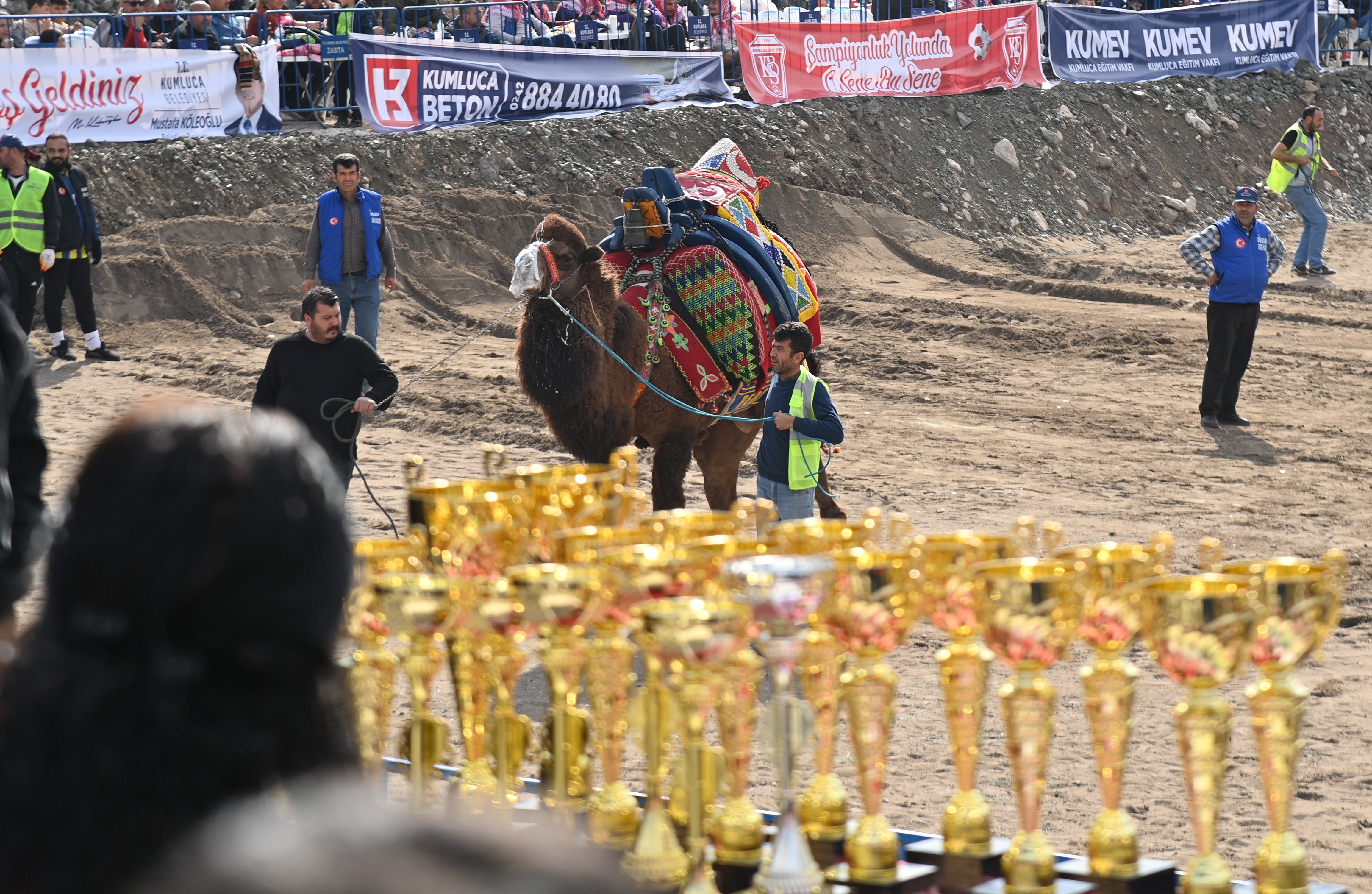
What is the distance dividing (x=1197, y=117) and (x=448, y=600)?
2412 centimetres

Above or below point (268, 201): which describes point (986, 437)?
below

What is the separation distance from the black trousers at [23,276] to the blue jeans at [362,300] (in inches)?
118

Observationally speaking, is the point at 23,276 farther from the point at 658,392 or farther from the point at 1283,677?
the point at 1283,677

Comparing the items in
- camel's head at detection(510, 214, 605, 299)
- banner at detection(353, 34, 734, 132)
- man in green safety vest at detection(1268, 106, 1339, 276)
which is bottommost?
camel's head at detection(510, 214, 605, 299)

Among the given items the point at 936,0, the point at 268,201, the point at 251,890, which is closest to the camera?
the point at 251,890

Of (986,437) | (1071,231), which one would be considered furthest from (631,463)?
(1071,231)

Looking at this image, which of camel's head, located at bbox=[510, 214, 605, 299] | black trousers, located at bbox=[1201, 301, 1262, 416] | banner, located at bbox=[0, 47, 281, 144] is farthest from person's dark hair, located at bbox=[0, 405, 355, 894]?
banner, located at bbox=[0, 47, 281, 144]

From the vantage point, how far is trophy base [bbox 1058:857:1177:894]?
2.46m

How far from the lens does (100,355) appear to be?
1411 cm

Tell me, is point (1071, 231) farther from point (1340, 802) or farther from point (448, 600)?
point (448, 600)

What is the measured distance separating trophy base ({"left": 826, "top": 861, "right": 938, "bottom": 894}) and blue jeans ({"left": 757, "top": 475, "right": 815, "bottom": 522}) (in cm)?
518

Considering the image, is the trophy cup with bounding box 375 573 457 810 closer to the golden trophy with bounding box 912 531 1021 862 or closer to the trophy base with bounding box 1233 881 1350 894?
the golden trophy with bounding box 912 531 1021 862

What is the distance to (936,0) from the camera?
2294 centimetres
